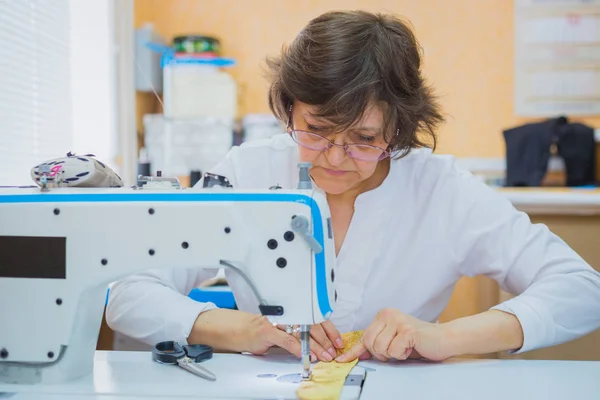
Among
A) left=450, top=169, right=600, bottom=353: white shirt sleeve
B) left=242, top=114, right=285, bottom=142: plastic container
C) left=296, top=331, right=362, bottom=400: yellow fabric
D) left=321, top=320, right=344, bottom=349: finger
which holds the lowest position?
left=296, top=331, right=362, bottom=400: yellow fabric

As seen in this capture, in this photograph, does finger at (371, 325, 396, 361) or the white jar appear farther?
the white jar

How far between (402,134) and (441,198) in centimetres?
21

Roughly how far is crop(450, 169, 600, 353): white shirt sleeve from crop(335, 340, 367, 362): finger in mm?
285

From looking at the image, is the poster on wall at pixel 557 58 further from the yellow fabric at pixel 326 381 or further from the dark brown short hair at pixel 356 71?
the yellow fabric at pixel 326 381

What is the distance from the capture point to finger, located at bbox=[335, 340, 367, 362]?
116 centimetres

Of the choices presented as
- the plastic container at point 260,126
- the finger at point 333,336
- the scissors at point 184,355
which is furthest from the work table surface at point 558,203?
the scissors at point 184,355

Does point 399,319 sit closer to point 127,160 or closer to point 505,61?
point 127,160

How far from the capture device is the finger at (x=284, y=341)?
1192 millimetres

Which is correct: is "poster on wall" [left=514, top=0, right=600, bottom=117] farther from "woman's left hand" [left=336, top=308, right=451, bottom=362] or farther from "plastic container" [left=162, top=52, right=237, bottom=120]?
"woman's left hand" [left=336, top=308, right=451, bottom=362]

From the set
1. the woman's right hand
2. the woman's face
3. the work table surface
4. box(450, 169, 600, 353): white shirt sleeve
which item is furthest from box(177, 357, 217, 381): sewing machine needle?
the work table surface

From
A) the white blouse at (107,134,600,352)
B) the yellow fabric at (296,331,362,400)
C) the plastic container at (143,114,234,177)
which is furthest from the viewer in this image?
the plastic container at (143,114,234,177)

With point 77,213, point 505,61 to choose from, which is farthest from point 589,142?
point 77,213

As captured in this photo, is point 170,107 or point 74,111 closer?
point 74,111

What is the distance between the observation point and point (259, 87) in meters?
3.43
